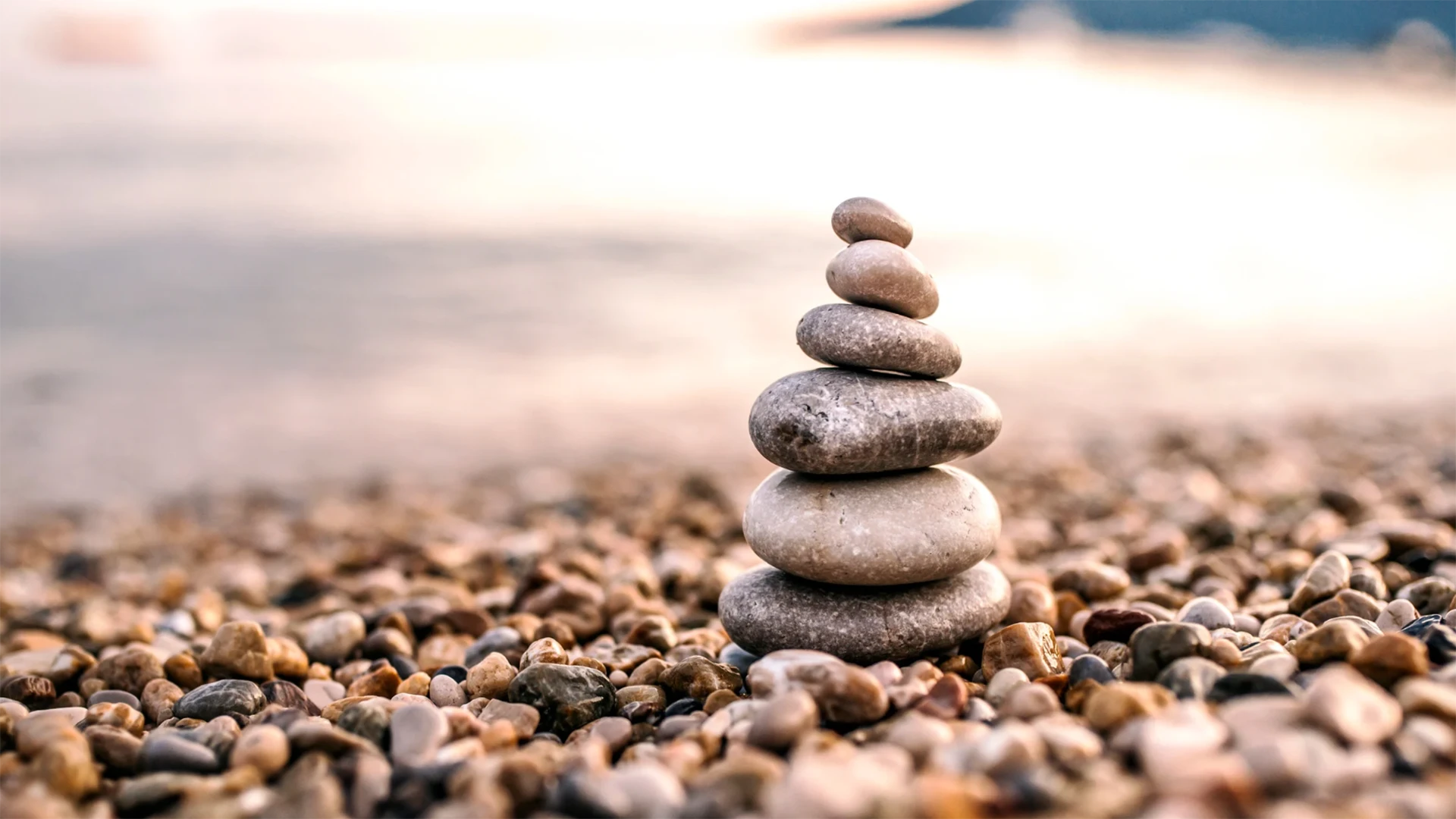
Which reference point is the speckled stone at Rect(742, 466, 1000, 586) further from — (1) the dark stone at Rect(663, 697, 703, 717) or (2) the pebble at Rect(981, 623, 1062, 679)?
(1) the dark stone at Rect(663, 697, 703, 717)

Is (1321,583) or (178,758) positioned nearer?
(178,758)

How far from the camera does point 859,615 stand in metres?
3.85

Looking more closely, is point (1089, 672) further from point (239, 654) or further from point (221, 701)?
point (239, 654)

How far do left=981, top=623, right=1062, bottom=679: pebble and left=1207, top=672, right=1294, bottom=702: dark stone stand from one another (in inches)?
25.2

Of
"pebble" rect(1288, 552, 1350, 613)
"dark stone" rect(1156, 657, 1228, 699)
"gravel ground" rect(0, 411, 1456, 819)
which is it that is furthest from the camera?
"pebble" rect(1288, 552, 1350, 613)

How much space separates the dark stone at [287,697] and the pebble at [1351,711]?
10.1 ft

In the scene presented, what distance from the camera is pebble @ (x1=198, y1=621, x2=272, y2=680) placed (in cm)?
412

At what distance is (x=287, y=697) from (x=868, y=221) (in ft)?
8.71

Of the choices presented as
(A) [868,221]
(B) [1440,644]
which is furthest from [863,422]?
(B) [1440,644]

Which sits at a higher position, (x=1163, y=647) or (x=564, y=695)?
(x=1163, y=647)

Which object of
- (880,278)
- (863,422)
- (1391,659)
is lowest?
(1391,659)

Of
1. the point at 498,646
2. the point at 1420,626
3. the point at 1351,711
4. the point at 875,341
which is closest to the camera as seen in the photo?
the point at 1351,711

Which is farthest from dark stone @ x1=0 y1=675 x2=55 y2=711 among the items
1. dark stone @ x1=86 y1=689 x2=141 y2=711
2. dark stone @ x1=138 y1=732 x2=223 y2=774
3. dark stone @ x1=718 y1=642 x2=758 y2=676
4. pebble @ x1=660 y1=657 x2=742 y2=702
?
dark stone @ x1=718 y1=642 x2=758 y2=676

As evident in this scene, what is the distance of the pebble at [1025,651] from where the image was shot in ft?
11.8
